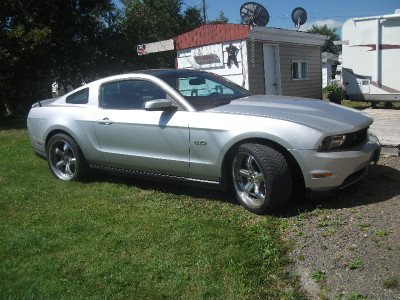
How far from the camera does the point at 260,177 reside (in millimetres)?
3572

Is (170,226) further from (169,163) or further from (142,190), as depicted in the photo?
(142,190)

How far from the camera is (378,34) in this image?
478 inches

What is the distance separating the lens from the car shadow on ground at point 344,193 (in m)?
3.69

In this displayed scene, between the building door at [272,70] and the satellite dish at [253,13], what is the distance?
0.80 metres

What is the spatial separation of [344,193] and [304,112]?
0.98 meters

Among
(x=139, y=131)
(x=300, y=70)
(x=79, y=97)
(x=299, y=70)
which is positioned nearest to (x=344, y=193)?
(x=139, y=131)

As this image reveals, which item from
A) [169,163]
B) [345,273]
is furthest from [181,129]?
[345,273]

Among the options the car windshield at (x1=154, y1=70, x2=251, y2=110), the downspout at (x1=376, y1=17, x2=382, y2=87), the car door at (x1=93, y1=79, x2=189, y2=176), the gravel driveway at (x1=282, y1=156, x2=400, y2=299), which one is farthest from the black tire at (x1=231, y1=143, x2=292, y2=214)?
the downspout at (x1=376, y1=17, x2=382, y2=87)

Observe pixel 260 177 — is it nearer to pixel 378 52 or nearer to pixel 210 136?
pixel 210 136

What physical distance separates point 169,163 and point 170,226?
0.82 meters

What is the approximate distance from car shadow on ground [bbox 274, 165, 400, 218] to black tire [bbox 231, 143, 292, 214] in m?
0.22

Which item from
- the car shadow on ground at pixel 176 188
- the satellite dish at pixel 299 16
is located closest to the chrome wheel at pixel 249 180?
the car shadow on ground at pixel 176 188

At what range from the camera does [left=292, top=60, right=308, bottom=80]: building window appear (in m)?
13.6

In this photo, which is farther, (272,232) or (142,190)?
(142,190)
